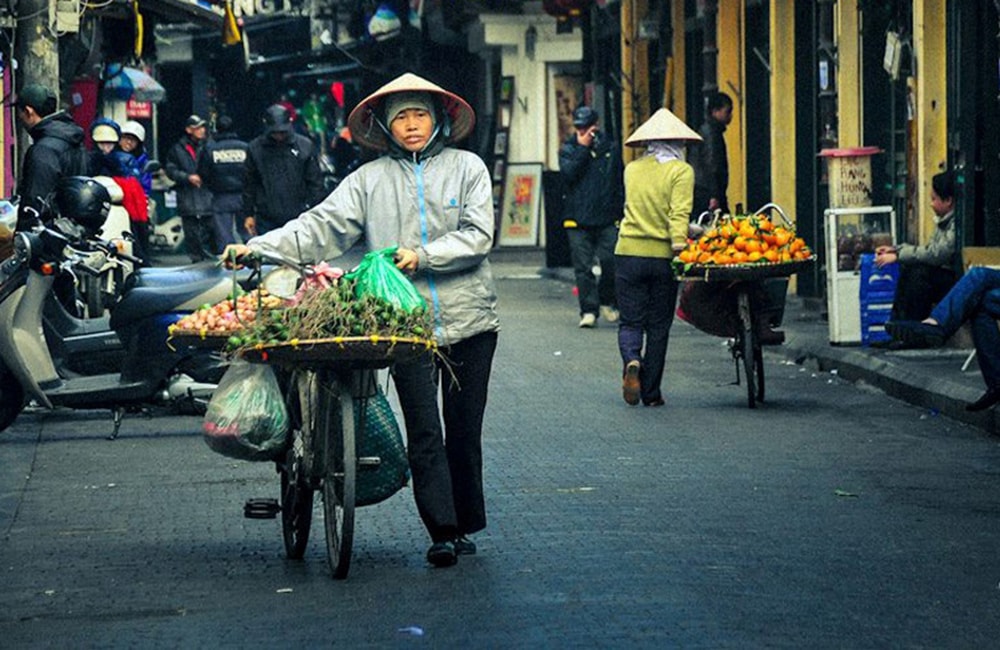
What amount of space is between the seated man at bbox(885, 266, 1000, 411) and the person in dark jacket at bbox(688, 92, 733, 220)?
294 inches

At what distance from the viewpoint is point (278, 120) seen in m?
18.7

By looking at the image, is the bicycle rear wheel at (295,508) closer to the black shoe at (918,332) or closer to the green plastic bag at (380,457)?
the green plastic bag at (380,457)

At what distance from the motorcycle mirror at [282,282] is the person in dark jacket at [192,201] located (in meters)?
18.6

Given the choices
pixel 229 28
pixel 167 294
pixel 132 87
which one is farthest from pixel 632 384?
pixel 132 87

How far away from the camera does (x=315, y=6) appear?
55500mm

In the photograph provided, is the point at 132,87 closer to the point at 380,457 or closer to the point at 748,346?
the point at 748,346

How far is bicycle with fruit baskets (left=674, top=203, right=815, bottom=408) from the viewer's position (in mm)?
14445

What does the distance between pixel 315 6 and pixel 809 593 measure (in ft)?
159

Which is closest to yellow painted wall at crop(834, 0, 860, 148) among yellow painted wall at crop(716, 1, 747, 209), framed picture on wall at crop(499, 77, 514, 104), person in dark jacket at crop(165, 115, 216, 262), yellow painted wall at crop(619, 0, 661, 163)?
yellow painted wall at crop(716, 1, 747, 209)

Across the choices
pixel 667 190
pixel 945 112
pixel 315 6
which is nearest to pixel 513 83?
pixel 315 6

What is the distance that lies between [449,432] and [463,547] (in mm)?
431

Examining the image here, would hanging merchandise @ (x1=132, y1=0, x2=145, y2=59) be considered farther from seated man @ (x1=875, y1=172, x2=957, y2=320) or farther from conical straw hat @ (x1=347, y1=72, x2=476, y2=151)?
conical straw hat @ (x1=347, y1=72, x2=476, y2=151)

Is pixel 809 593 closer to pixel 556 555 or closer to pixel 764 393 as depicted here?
pixel 556 555

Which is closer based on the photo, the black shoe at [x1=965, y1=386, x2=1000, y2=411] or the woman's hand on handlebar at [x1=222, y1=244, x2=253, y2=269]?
the woman's hand on handlebar at [x1=222, y1=244, x2=253, y2=269]
